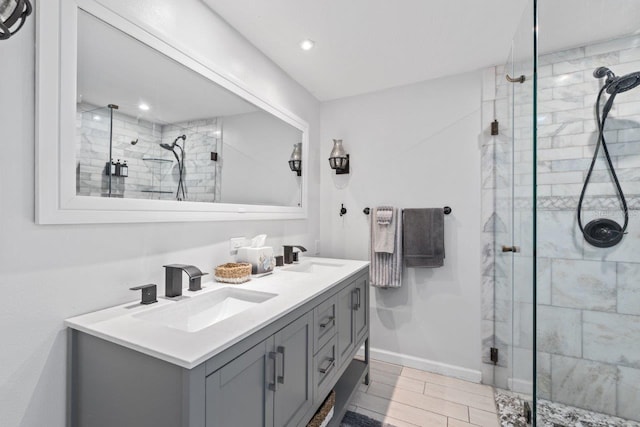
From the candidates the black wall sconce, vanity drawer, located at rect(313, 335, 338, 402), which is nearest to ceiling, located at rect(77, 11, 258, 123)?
the black wall sconce

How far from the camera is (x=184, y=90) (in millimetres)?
1396

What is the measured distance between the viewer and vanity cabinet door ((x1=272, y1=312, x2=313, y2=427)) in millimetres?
1075

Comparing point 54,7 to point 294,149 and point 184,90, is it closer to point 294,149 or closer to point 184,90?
point 184,90

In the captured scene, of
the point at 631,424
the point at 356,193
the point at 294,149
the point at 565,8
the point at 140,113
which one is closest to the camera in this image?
the point at 140,113

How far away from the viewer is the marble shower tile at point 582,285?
1.59 metres

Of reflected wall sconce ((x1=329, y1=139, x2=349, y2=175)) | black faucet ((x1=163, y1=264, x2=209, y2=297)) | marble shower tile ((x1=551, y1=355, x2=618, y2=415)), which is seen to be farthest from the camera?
reflected wall sconce ((x1=329, y1=139, x2=349, y2=175))

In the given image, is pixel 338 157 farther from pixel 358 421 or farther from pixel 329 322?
pixel 358 421

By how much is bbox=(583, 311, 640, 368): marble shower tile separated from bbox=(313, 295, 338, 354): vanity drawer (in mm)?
1447

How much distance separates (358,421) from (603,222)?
178 cm

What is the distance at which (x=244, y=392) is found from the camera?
917 millimetres

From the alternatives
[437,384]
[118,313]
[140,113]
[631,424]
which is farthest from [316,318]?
[631,424]

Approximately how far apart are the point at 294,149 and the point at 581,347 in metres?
2.25

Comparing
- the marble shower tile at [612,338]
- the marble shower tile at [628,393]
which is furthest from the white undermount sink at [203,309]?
the marble shower tile at [628,393]

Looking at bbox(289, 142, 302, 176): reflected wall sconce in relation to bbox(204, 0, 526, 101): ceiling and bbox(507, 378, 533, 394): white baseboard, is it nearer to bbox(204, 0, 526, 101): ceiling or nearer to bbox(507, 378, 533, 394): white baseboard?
bbox(204, 0, 526, 101): ceiling
